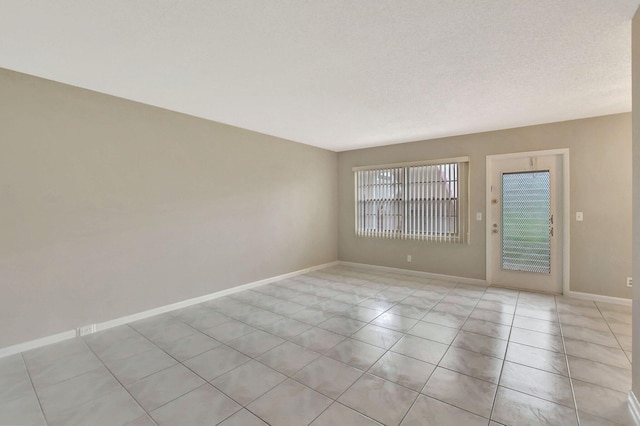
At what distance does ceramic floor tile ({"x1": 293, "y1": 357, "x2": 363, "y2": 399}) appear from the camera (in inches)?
82.2

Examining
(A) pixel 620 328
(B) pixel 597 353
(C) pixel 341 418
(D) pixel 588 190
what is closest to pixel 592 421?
(B) pixel 597 353

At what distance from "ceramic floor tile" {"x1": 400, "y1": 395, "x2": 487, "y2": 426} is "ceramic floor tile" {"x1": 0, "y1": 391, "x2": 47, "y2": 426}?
2.34 meters

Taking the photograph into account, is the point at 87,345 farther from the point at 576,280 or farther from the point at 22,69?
the point at 576,280

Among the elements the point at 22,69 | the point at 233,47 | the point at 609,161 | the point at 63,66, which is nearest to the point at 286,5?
the point at 233,47

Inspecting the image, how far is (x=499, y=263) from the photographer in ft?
15.3

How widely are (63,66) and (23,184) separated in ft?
3.84

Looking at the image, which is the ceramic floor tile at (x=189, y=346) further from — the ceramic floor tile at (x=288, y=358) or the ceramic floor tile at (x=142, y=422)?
the ceramic floor tile at (x=142, y=422)

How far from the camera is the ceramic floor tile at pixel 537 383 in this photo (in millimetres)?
1996

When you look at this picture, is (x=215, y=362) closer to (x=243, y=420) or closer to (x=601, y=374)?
(x=243, y=420)

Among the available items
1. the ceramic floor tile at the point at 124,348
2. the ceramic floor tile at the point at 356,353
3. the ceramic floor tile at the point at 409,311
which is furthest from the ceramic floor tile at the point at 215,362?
the ceramic floor tile at the point at 409,311

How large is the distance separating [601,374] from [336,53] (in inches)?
Result: 132

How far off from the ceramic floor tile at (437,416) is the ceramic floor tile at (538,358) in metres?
0.98

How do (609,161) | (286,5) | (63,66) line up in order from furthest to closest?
(609,161) → (63,66) → (286,5)

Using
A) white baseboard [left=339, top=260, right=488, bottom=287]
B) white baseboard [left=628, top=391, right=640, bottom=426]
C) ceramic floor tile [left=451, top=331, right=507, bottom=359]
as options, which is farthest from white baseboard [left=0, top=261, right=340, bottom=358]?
white baseboard [left=628, top=391, right=640, bottom=426]
